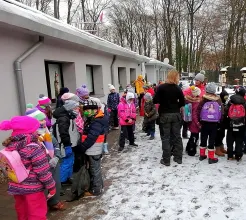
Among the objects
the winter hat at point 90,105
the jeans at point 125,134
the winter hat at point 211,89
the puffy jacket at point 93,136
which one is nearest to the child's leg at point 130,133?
the jeans at point 125,134

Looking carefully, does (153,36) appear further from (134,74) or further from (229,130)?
(229,130)

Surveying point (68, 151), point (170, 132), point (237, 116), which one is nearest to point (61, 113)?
Answer: point (68, 151)

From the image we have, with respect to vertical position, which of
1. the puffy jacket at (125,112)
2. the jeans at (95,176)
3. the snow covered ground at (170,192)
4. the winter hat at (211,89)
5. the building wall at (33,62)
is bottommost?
the snow covered ground at (170,192)

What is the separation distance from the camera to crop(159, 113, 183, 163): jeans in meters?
4.91

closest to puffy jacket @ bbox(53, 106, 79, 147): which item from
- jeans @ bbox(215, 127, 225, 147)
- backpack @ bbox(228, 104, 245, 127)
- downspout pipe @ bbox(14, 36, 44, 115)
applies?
downspout pipe @ bbox(14, 36, 44, 115)

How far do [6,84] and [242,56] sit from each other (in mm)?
28046

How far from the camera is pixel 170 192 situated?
3861 mm

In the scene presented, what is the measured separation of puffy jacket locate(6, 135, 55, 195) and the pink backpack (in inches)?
1.6

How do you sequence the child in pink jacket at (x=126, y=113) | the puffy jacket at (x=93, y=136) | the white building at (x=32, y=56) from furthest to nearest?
1. the child in pink jacket at (x=126, y=113)
2. the white building at (x=32, y=56)
3. the puffy jacket at (x=93, y=136)

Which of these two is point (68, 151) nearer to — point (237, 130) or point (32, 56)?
point (32, 56)

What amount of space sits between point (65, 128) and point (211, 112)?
273 cm

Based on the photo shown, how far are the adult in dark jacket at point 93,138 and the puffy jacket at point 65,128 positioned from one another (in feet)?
0.66

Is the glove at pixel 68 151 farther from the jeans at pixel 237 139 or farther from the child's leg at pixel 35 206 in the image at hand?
the jeans at pixel 237 139

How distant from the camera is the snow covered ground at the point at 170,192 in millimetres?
3299
